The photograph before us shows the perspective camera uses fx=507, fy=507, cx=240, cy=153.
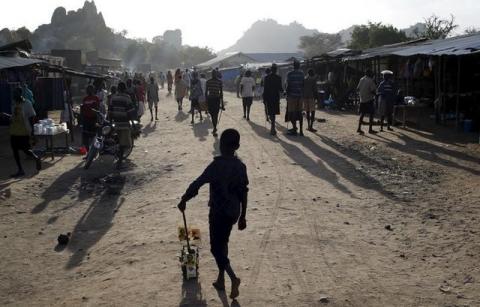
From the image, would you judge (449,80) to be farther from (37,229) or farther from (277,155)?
(37,229)

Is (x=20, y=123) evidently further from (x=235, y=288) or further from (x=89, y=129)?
(x=235, y=288)

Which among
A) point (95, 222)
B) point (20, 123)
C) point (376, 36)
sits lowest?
point (95, 222)

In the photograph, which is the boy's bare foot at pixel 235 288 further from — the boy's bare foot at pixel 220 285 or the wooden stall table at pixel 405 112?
the wooden stall table at pixel 405 112

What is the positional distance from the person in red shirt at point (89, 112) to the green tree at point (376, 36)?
120 ft

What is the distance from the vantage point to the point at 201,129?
16.0 m

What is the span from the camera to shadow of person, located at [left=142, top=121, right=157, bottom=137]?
52.7 feet

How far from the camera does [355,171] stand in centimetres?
948

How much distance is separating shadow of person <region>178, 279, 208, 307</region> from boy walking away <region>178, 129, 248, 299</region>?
0.95ft

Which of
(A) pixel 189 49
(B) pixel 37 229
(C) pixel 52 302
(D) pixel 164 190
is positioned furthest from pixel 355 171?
(A) pixel 189 49

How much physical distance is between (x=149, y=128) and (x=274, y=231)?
39.1 ft

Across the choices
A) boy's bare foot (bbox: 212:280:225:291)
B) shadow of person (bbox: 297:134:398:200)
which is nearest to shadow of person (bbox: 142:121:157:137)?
shadow of person (bbox: 297:134:398:200)

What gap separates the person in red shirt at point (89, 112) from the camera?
36.2 ft

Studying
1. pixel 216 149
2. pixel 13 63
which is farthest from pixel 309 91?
pixel 13 63

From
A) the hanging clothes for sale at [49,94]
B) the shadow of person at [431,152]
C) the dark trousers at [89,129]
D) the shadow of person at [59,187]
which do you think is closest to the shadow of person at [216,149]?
the dark trousers at [89,129]
